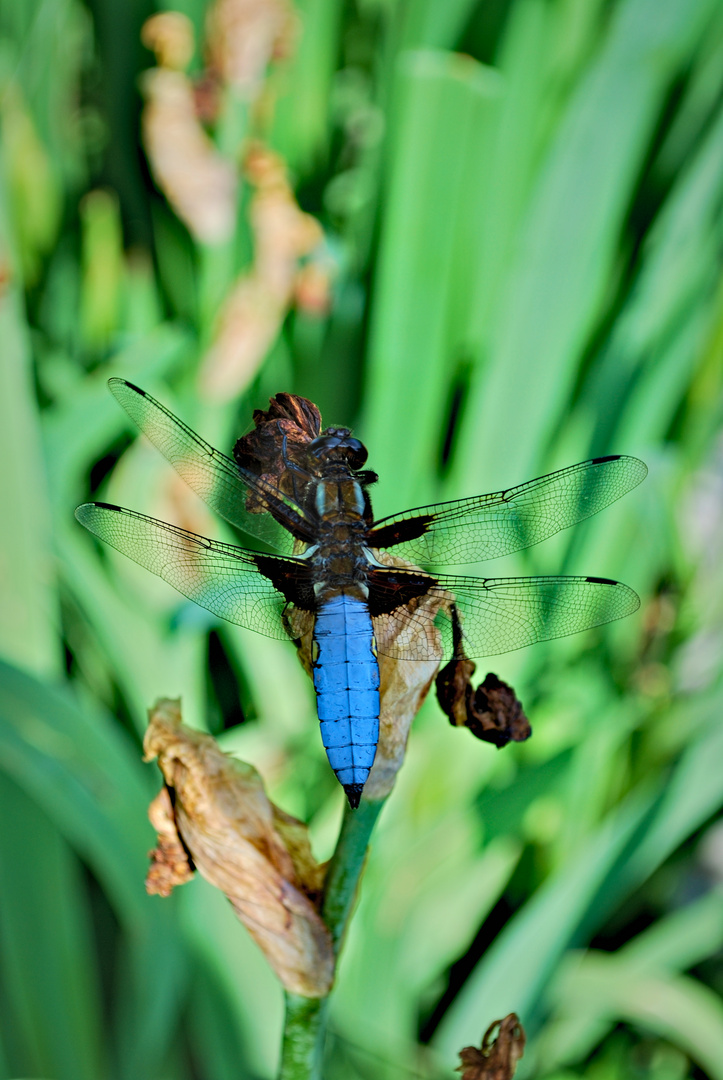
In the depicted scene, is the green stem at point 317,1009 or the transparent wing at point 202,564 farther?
the transparent wing at point 202,564

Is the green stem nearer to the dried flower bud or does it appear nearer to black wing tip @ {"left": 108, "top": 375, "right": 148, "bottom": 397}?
black wing tip @ {"left": 108, "top": 375, "right": 148, "bottom": 397}

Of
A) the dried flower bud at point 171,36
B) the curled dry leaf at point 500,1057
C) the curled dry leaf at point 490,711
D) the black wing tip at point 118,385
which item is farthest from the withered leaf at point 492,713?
the dried flower bud at point 171,36

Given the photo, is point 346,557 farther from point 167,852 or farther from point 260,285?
point 260,285

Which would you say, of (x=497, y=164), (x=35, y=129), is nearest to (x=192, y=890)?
(x=497, y=164)

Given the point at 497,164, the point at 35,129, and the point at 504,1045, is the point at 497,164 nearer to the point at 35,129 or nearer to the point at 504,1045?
the point at 35,129

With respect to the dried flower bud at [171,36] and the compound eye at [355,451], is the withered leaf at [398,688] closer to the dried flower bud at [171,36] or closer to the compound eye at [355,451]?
the compound eye at [355,451]

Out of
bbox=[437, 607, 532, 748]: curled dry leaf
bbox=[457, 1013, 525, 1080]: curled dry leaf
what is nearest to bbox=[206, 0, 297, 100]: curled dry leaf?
bbox=[437, 607, 532, 748]: curled dry leaf

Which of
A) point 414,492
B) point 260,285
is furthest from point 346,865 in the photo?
point 260,285
